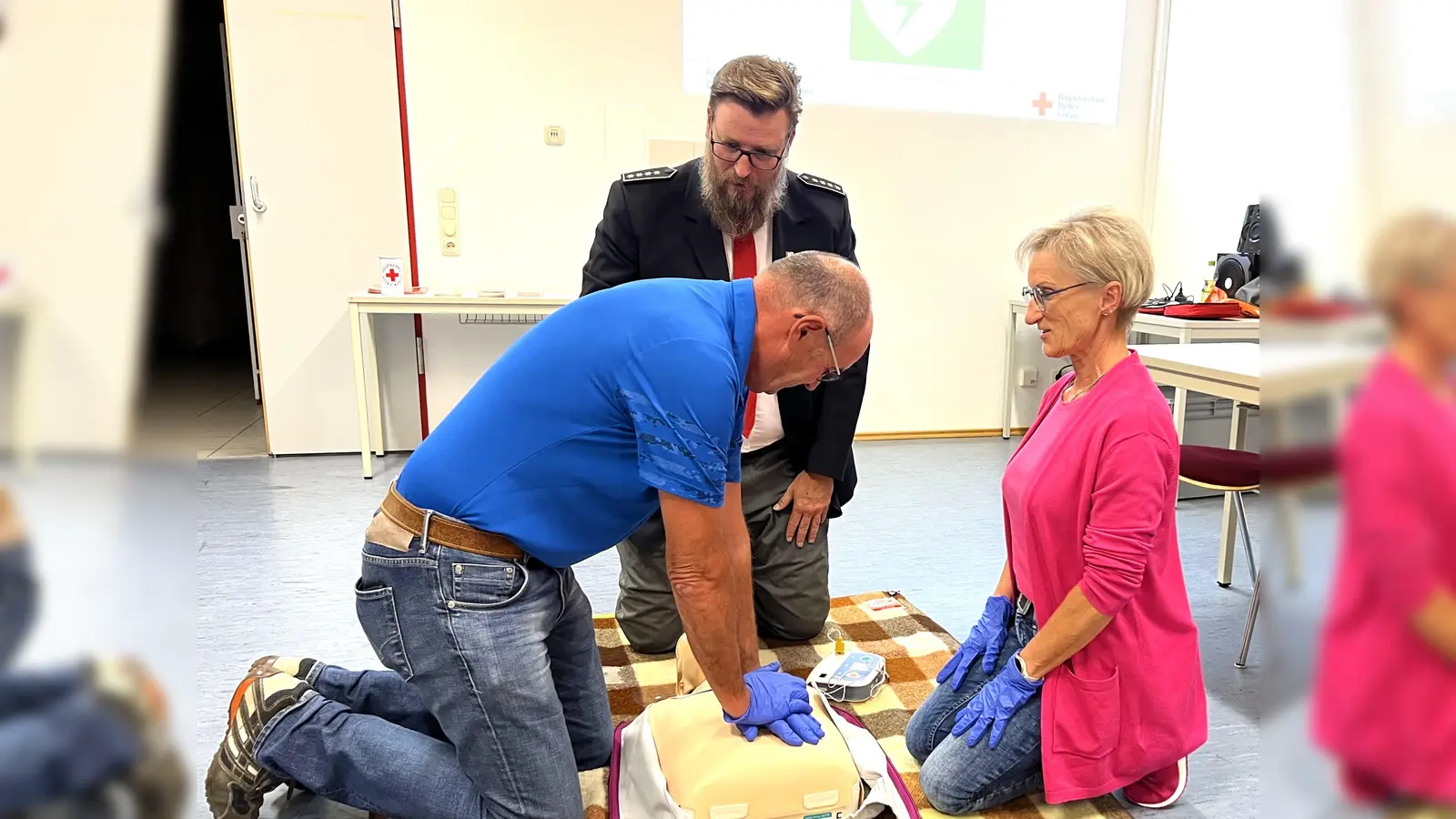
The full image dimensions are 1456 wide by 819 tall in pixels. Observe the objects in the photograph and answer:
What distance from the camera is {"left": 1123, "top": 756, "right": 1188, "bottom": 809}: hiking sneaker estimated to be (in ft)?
5.05

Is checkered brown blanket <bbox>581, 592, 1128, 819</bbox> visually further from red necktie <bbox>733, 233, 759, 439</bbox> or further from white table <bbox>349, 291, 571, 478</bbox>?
white table <bbox>349, 291, 571, 478</bbox>

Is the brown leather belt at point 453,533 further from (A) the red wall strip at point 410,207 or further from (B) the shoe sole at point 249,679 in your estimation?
(A) the red wall strip at point 410,207

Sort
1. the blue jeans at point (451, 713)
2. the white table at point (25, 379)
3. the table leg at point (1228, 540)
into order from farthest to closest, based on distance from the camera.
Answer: the table leg at point (1228, 540) → the blue jeans at point (451, 713) → the white table at point (25, 379)

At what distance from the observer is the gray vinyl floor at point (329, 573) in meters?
0.15

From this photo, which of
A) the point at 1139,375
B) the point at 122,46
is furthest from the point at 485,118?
the point at 122,46

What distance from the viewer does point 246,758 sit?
136 centimetres

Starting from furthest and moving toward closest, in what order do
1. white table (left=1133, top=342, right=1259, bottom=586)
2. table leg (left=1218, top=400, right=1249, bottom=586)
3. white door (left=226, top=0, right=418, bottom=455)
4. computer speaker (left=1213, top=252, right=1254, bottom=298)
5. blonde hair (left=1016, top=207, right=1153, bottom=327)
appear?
white door (left=226, top=0, right=418, bottom=455), computer speaker (left=1213, top=252, right=1254, bottom=298), table leg (left=1218, top=400, right=1249, bottom=586), white table (left=1133, top=342, right=1259, bottom=586), blonde hair (left=1016, top=207, right=1153, bottom=327)

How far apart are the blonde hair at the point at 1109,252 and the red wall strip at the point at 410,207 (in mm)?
3145

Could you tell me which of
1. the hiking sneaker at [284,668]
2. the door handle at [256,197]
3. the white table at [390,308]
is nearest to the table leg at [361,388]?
the white table at [390,308]

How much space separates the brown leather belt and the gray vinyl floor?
0.37 meters

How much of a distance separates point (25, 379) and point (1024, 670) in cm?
156

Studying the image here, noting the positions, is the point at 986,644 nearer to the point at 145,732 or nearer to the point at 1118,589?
the point at 1118,589

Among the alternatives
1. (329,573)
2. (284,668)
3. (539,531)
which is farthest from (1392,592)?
(329,573)

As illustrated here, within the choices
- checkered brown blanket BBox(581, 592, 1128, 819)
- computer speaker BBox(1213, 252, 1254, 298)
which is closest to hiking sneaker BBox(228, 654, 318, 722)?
checkered brown blanket BBox(581, 592, 1128, 819)
